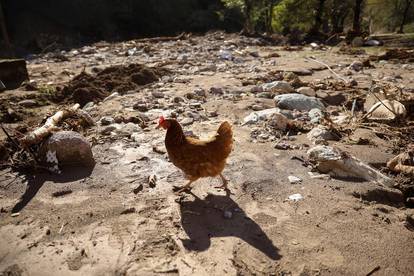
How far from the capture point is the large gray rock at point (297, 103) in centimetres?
591

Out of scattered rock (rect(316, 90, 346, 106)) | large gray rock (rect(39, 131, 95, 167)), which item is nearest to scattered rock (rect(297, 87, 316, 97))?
scattered rock (rect(316, 90, 346, 106))

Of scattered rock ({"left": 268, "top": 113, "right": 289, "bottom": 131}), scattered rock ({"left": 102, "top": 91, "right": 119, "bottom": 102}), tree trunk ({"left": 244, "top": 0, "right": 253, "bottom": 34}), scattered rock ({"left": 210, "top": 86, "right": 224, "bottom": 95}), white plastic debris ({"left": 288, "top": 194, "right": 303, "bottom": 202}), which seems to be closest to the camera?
white plastic debris ({"left": 288, "top": 194, "right": 303, "bottom": 202})

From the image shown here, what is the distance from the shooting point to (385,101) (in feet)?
18.0

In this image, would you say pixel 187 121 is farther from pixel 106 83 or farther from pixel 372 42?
pixel 372 42

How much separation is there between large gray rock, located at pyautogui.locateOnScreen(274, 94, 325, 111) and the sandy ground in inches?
56.2

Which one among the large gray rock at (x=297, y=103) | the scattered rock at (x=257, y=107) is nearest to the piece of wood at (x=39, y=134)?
the scattered rock at (x=257, y=107)

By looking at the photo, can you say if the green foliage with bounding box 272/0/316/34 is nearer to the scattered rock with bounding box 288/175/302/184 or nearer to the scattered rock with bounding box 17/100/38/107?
the scattered rock with bounding box 17/100/38/107

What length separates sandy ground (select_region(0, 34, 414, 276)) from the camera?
2736 mm

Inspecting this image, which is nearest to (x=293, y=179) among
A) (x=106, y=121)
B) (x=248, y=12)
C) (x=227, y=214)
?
(x=227, y=214)

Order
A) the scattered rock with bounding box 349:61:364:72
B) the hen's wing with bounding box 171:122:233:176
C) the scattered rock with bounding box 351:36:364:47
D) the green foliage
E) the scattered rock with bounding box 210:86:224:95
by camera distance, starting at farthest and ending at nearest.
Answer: the green foliage < the scattered rock with bounding box 351:36:364:47 < the scattered rock with bounding box 349:61:364:72 < the scattered rock with bounding box 210:86:224:95 < the hen's wing with bounding box 171:122:233:176

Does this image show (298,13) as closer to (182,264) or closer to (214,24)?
(214,24)

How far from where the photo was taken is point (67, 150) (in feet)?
13.5

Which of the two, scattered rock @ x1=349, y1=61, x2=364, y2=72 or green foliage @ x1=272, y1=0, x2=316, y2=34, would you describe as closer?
scattered rock @ x1=349, y1=61, x2=364, y2=72

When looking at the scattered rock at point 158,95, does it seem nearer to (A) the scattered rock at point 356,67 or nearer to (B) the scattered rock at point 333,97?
(B) the scattered rock at point 333,97
